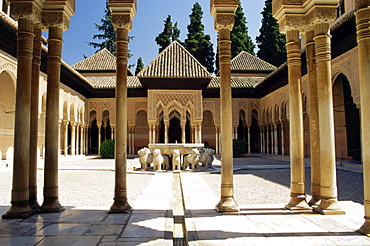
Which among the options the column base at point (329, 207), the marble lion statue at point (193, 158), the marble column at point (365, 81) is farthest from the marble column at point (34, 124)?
the marble lion statue at point (193, 158)

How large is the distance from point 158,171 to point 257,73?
21734 mm

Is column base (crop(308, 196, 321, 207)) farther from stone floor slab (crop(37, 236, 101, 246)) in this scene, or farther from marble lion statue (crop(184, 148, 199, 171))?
marble lion statue (crop(184, 148, 199, 171))

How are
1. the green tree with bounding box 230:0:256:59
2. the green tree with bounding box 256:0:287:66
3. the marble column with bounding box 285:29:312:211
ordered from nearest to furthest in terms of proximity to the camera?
the marble column with bounding box 285:29:312:211 → the green tree with bounding box 256:0:287:66 → the green tree with bounding box 230:0:256:59

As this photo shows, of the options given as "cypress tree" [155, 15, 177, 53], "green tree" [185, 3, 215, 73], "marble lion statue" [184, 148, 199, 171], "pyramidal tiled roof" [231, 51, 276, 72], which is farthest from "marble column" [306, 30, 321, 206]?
"cypress tree" [155, 15, 177, 53]

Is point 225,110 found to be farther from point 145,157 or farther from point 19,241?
point 145,157

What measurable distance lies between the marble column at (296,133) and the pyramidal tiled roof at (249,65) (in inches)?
974

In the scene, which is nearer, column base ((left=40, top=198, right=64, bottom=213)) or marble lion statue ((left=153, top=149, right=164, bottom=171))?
column base ((left=40, top=198, right=64, bottom=213))

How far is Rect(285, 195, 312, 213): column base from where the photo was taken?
4.29 meters

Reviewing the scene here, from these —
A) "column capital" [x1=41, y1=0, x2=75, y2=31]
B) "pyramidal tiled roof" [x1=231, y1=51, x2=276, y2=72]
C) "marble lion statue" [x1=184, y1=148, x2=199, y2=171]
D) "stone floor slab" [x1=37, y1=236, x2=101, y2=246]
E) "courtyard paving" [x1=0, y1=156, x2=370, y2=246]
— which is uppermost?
"pyramidal tiled roof" [x1=231, y1=51, x2=276, y2=72]

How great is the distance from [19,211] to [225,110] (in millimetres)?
3459

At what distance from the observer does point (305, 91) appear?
54.8ft

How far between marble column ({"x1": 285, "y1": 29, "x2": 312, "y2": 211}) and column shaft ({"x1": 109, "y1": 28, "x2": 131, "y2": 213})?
265 cm

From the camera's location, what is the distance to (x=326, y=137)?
422 centimetres

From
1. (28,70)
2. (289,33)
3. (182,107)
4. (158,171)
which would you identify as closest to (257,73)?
(182,107)
